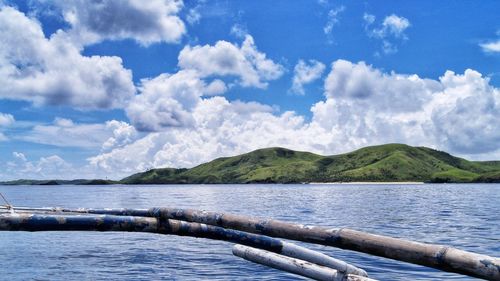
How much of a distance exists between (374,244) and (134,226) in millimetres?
6523

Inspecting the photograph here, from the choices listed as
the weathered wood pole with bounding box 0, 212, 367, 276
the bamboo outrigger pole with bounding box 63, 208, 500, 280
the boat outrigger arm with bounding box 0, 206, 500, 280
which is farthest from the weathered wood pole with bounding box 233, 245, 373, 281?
the bamboo outrigger pole with bounding box 63, 208, 500, 280

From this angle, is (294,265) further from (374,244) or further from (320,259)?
(374,244)

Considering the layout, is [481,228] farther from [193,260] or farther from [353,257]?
[193,260]

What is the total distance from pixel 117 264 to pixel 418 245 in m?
21.0

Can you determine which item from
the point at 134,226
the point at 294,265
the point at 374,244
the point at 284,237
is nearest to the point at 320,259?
the point at 294,265

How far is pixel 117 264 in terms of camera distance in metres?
24.8

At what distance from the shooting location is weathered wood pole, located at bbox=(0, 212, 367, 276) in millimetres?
10586

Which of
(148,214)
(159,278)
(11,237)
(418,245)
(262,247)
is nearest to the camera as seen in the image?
(418,245)

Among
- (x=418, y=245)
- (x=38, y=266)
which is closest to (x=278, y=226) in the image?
(x=418, y=245)

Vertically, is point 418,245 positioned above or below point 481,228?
above

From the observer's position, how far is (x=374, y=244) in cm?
749

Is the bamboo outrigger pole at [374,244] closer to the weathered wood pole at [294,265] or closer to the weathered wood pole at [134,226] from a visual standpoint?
the weathered wood pole at [294,265]

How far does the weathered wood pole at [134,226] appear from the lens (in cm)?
1059

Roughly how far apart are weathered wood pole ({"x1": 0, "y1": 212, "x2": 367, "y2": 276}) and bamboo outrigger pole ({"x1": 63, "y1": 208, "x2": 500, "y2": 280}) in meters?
0.73
